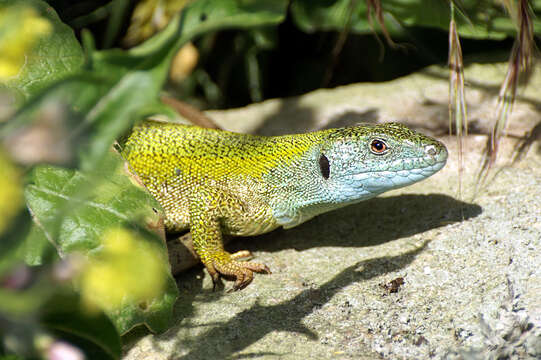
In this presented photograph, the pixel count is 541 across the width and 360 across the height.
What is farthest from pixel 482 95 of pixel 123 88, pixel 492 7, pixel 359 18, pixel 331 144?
pixel 123 88

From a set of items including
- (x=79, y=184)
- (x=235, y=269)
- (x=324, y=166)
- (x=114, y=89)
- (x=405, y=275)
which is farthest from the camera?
(x=324, y=166)

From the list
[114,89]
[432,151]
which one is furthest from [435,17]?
[114,89]

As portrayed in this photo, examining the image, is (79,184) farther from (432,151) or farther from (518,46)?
(518,46)

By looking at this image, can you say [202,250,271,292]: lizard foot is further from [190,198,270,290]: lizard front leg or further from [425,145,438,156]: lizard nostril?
[425,145,438,156]: lizard nostril

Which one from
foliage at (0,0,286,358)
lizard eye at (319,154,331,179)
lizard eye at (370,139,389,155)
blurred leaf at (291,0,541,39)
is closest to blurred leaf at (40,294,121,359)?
foliage at (0,0,286,358)

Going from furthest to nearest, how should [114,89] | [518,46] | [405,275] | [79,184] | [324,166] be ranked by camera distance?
[324,166], [518,46], [405,275], [79,184], [114,89]

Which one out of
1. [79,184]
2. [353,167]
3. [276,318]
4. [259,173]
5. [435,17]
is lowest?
[276,318]

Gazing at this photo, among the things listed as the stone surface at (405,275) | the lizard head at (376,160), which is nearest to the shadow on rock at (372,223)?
the stone surface at (405,275)
